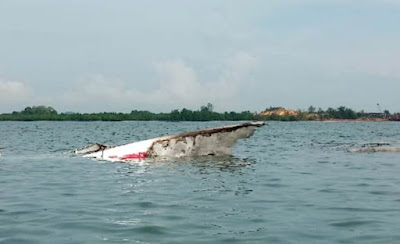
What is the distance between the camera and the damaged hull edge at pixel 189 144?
24609 mm

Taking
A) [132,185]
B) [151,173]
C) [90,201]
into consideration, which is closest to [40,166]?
[151,173]

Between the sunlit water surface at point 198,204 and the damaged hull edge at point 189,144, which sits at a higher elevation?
the damaged hull edge at point 189,144

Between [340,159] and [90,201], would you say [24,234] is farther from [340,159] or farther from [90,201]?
[340,159]

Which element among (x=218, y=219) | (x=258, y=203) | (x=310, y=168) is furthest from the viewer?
(x=310, y=168)

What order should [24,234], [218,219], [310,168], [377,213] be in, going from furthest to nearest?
[310,168]
[377,213]
[218,219]
[24,234]

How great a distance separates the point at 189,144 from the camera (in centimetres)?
2480

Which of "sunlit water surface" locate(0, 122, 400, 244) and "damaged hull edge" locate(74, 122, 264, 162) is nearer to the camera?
"sunlit water surface" locate(0, 122, 400, 244)

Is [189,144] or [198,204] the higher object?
[189,144]

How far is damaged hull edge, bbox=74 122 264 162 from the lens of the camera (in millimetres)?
24609

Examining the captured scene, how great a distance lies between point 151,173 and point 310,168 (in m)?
6.77

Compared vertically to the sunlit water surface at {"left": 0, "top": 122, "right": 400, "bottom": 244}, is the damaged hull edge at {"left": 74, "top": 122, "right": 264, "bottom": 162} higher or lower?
higher

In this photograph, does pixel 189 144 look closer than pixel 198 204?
No

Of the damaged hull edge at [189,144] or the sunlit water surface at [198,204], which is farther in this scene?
the damaged hull edge at [189,144]

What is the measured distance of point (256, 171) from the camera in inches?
810
